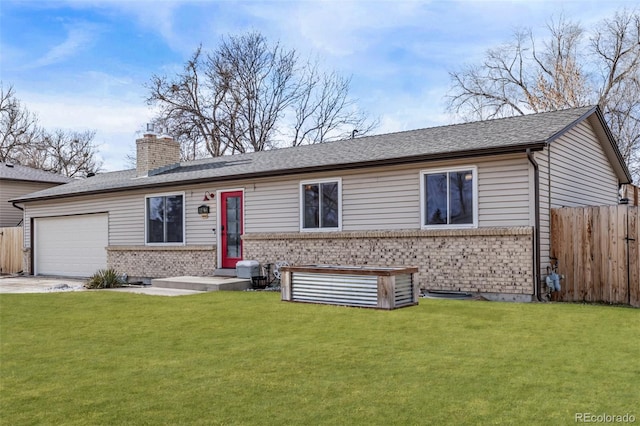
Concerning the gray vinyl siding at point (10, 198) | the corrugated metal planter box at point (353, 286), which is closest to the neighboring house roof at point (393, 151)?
the corrugated metal planter box at point (353, 286)

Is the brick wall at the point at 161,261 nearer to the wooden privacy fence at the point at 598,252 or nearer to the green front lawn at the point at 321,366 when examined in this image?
the green front lawn at the point at 321,366

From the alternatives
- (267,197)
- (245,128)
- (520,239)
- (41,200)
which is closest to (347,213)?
(267,197)

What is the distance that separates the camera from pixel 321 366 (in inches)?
196

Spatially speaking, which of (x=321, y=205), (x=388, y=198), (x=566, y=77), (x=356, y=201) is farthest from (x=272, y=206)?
(x=566, y=77)

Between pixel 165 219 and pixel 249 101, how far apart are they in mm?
17405

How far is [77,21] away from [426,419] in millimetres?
14047

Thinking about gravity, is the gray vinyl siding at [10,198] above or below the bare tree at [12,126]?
below

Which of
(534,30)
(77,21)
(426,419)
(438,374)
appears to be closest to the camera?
(426,419)

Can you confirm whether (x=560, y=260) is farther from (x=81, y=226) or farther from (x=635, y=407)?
(x=81, y=226)

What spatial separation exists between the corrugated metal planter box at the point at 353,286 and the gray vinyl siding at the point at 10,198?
19663 millimetres

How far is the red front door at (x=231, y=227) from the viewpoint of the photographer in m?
13.9

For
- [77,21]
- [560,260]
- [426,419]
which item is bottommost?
[426,419]

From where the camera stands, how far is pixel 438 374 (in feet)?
15.2

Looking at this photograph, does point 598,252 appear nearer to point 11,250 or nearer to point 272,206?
point 272,206
